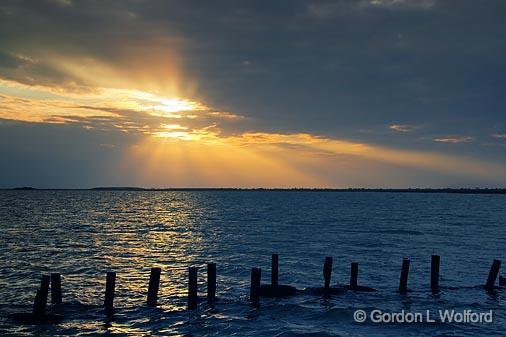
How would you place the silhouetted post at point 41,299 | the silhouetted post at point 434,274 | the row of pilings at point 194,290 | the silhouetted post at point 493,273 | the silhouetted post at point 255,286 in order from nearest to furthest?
1. the silhouetted post at point 41,299
2. the row of pilings at point 194,290
3. the silhouetted post at point 255,286
4. the silhouetted post at point 493,273
5. the silhouetted post at point 434,274

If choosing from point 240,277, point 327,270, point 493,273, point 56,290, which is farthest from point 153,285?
point 493,273

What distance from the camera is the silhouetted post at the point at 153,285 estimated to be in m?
20.4

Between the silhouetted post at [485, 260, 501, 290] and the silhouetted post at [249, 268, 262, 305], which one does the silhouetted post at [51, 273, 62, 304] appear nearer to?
the silhouetted post at [249, 268, 262, 305]

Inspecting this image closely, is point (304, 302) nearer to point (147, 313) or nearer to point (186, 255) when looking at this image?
point (147, 313)

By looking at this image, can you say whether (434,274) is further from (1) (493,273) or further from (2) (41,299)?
(2) (41,299)

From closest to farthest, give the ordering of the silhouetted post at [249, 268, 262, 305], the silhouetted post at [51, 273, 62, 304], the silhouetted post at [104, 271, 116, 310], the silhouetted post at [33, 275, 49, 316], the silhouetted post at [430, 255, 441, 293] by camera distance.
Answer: the silhouetted post at [33, 275, 49, 316]
the silhouetted post at [104, 271, 116, 310]
the silhouetted post at [249, 268, 262, 305]
the silhouetted post at [51, 273, 62, 304]
the silhouetted post at [430, 255, 441, 293]

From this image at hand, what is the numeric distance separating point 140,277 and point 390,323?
15.7 m

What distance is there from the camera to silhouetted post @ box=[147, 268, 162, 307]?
66.9ft

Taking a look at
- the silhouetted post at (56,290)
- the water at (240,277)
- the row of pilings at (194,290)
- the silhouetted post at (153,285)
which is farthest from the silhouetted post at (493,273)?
the silhouetted post at (56,290)

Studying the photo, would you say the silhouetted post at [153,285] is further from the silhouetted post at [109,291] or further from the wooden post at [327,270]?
the wooden post at [327,270]

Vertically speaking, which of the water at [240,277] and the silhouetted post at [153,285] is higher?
the silhouetted post at [153,285]

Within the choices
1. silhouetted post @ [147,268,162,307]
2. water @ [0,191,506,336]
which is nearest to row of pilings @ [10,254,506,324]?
silhouetted post @ [147,268,162,307]

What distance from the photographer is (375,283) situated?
27141mm

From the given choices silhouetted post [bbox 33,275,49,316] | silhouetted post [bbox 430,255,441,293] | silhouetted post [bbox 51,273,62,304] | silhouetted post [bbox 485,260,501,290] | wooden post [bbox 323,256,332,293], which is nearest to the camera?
silhouetted post [bbox 33,275,49,316]
